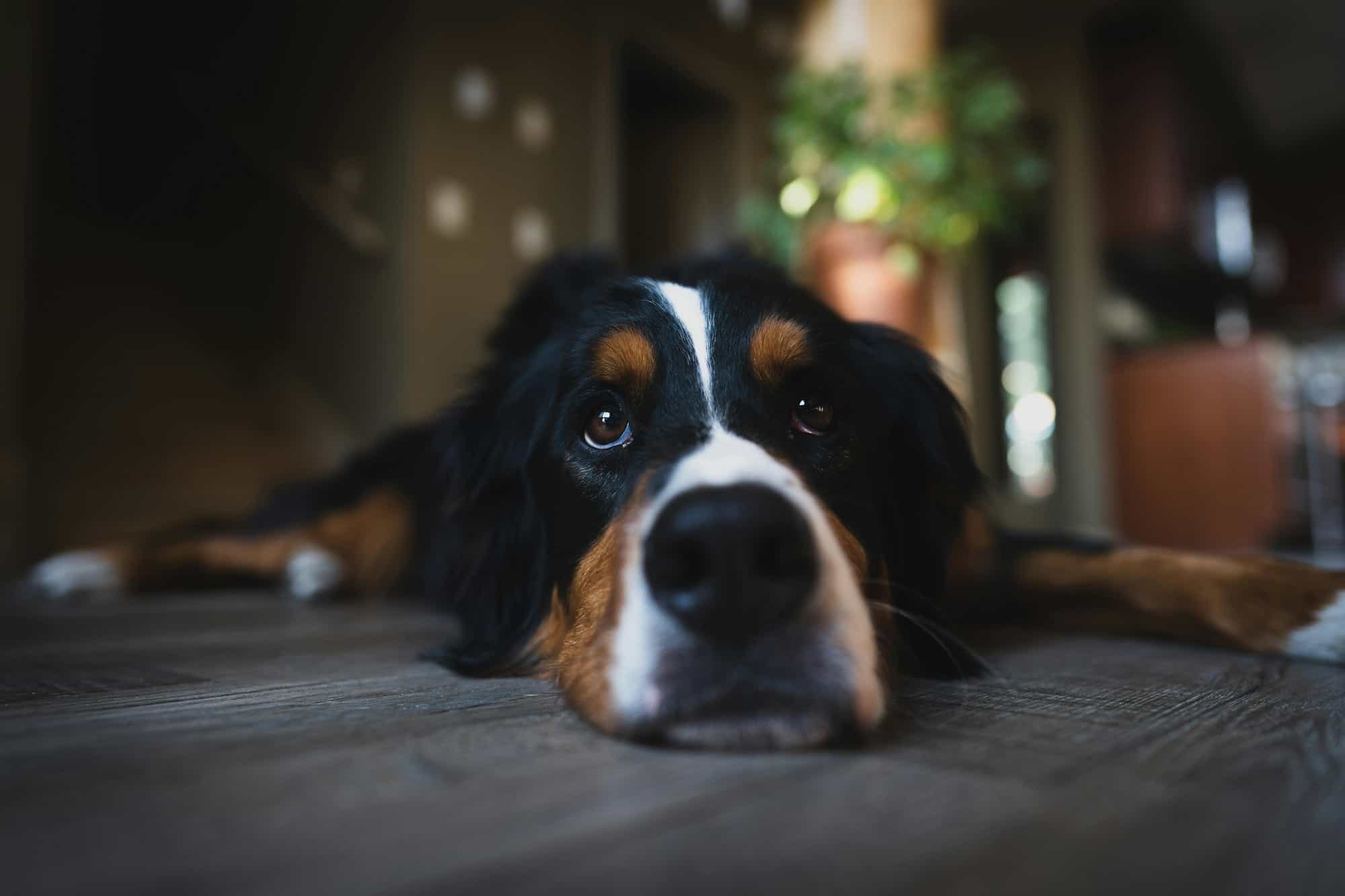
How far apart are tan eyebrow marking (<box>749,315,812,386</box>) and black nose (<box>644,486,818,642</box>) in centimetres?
44

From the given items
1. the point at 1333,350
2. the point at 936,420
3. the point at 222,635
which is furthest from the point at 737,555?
the point at 1333,350

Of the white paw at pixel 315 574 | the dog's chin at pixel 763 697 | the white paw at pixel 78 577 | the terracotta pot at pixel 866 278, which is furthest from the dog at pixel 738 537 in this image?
the terracotta pot at pixel 866 278

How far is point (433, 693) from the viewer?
1232 mm

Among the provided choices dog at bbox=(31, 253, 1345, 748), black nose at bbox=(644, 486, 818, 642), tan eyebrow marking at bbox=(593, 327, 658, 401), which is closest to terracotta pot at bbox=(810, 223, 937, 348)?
dog at bbox=(31, 253, 1345, 748)

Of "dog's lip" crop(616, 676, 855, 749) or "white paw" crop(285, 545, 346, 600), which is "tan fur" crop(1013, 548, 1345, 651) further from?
"white paw" crop(285, 545, 346, 600)

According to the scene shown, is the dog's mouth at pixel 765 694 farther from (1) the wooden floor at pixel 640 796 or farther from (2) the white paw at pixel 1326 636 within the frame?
(2) the white paw at pixel 1326 636

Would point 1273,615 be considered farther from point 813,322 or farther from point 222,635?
point 222,635

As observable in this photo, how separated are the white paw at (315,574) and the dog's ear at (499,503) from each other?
89cm

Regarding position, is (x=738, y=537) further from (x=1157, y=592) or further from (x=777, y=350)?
(x=1157, y=592)

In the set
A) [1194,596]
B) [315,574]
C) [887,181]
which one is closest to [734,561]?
[1194,596]

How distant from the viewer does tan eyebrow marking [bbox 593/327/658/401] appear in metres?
1.33

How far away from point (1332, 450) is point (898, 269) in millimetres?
4463

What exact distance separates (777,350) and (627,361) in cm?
23

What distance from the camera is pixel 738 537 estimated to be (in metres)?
0.88
